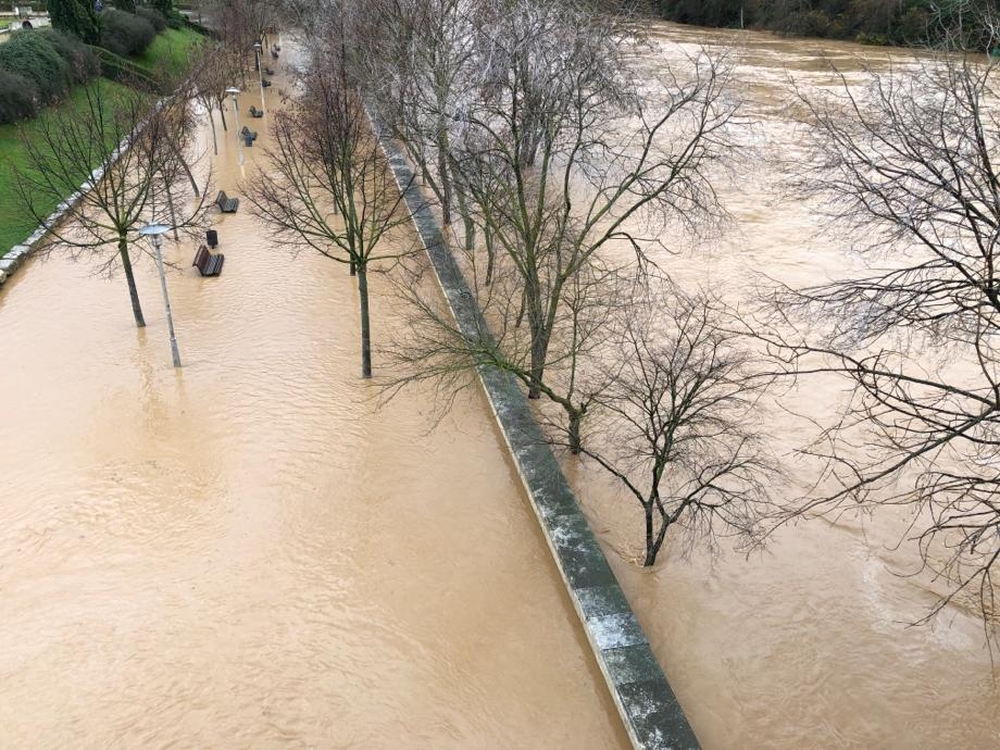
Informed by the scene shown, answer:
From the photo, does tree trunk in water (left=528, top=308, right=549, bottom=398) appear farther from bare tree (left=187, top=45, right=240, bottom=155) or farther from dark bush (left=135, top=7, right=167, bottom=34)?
dark bush (left=135, top=7, right=167, bottom=34)

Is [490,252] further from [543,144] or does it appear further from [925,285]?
[925,285]

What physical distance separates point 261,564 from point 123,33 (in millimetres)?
36122

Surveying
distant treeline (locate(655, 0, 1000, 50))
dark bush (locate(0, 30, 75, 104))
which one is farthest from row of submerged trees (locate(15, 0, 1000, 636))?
distant treeline (locate(655, 0, 1000, 50))

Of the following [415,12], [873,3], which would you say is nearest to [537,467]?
[415,12]

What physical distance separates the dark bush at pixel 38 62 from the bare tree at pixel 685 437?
81.8 feet

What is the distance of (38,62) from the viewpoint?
27625 millimetres

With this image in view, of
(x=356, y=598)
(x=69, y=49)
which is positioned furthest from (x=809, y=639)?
(x=69, y=49)

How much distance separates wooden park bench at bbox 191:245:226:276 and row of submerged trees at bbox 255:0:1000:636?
391 centimetres

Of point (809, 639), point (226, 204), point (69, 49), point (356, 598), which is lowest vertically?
point (356, 598)

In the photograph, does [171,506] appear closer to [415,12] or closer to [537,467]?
[537,467]

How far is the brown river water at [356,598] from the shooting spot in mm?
8133

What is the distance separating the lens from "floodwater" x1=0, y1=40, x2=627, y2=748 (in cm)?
814

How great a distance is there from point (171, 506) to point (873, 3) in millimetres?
48363

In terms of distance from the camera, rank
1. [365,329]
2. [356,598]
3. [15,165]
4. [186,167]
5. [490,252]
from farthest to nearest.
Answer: [15,165] < [186,167] < [490,252] < [365,329] < [356,598]
